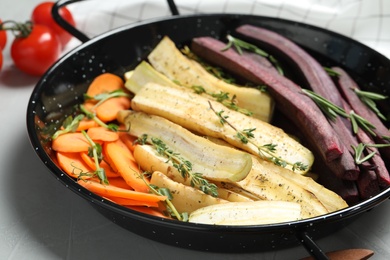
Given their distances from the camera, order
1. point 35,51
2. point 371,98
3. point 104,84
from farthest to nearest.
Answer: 1. point 35,51
2. point 104,84
3. point 371,98

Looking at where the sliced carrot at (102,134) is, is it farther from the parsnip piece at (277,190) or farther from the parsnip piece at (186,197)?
the parsnip piece at (277,190)

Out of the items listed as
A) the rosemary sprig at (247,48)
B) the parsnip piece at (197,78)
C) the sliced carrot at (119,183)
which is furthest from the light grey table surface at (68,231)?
the rosemary sprig at (247,48)

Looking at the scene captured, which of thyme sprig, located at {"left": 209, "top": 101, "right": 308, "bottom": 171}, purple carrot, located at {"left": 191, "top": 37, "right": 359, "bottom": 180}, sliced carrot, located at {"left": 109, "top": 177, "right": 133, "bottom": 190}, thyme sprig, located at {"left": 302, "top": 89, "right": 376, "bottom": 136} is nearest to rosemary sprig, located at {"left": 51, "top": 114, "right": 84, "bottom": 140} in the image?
sliced carrot, located at {"left": 109, "top": 177, "right": 133, "bottom": 190}

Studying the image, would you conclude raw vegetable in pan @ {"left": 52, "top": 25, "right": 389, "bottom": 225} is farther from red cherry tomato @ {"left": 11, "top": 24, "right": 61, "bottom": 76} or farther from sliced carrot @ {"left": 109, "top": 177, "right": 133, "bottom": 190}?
red cherry tomato @ {"left": 11, "top": 24, "right": 61, "bottom": 76}

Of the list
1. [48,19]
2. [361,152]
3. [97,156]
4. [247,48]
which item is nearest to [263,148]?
[361,152]

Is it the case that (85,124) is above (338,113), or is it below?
below

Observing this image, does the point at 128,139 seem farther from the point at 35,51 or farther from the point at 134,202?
the point at 35,51

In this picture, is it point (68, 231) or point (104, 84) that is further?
→ point (104, 84)

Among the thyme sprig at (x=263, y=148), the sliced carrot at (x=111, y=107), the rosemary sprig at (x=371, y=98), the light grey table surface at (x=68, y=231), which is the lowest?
the light grey table surface at (x=68, y=231)
